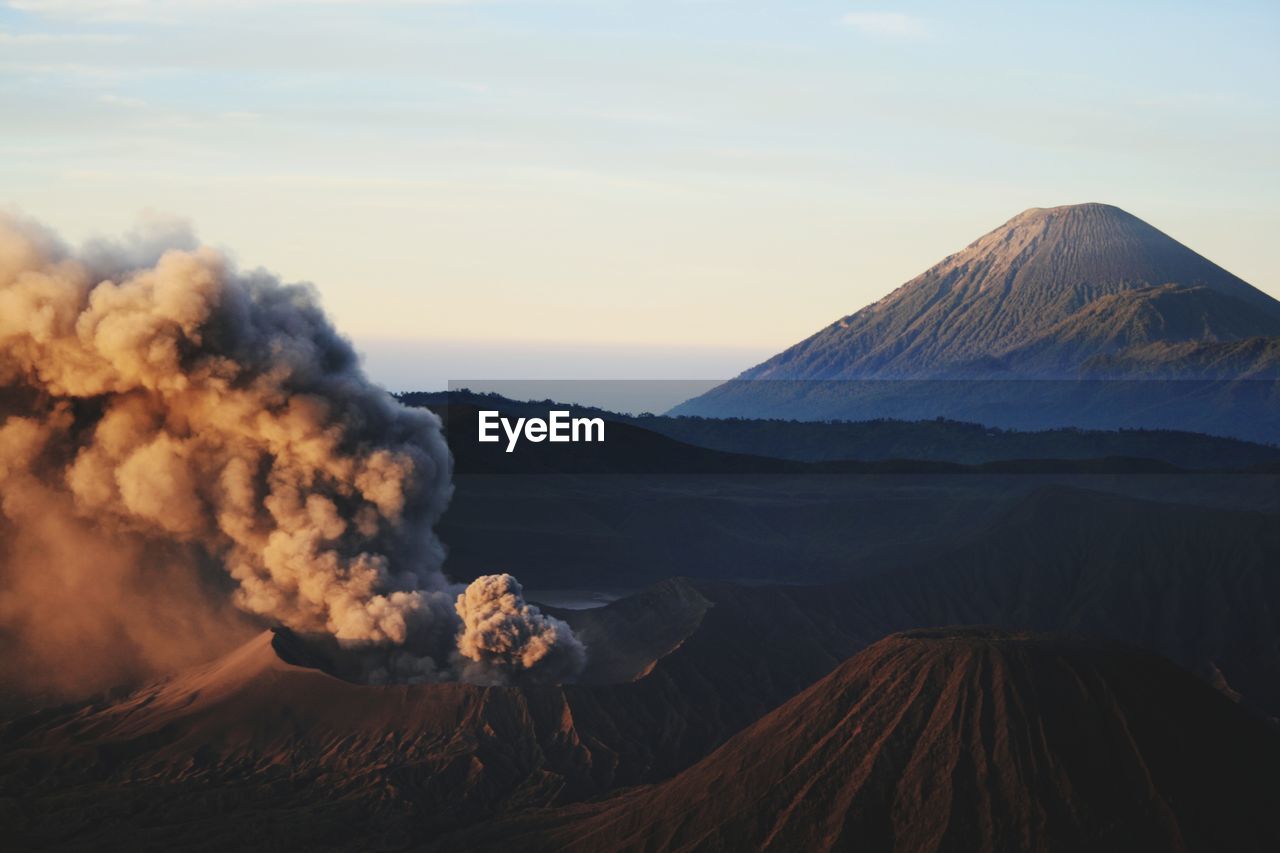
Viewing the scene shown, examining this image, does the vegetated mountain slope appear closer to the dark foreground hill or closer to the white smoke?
the dark foreground hill

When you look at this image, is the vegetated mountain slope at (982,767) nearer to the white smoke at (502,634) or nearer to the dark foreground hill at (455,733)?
the dark foreground hill at (455,733)

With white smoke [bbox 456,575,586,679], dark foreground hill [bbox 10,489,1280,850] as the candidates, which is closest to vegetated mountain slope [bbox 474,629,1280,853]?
dark foreground hill [bbox 10,489,1280,850]

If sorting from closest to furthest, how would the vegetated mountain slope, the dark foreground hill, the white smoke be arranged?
the vegetated mountain slope
the dark foreground hill
the white smoke

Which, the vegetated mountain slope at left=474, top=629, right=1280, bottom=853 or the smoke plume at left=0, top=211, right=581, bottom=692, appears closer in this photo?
the vegetated mountain slope at left=474, top=629, right=1280, bottom=853

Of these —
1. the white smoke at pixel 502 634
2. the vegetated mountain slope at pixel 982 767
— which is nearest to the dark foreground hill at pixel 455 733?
the vegetated mountain slope at pixel 982 767

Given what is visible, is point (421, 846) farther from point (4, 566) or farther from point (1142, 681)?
point (4, 566)

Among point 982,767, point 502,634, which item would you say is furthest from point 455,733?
point 982,767

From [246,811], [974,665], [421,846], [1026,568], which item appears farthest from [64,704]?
[1026,568]
